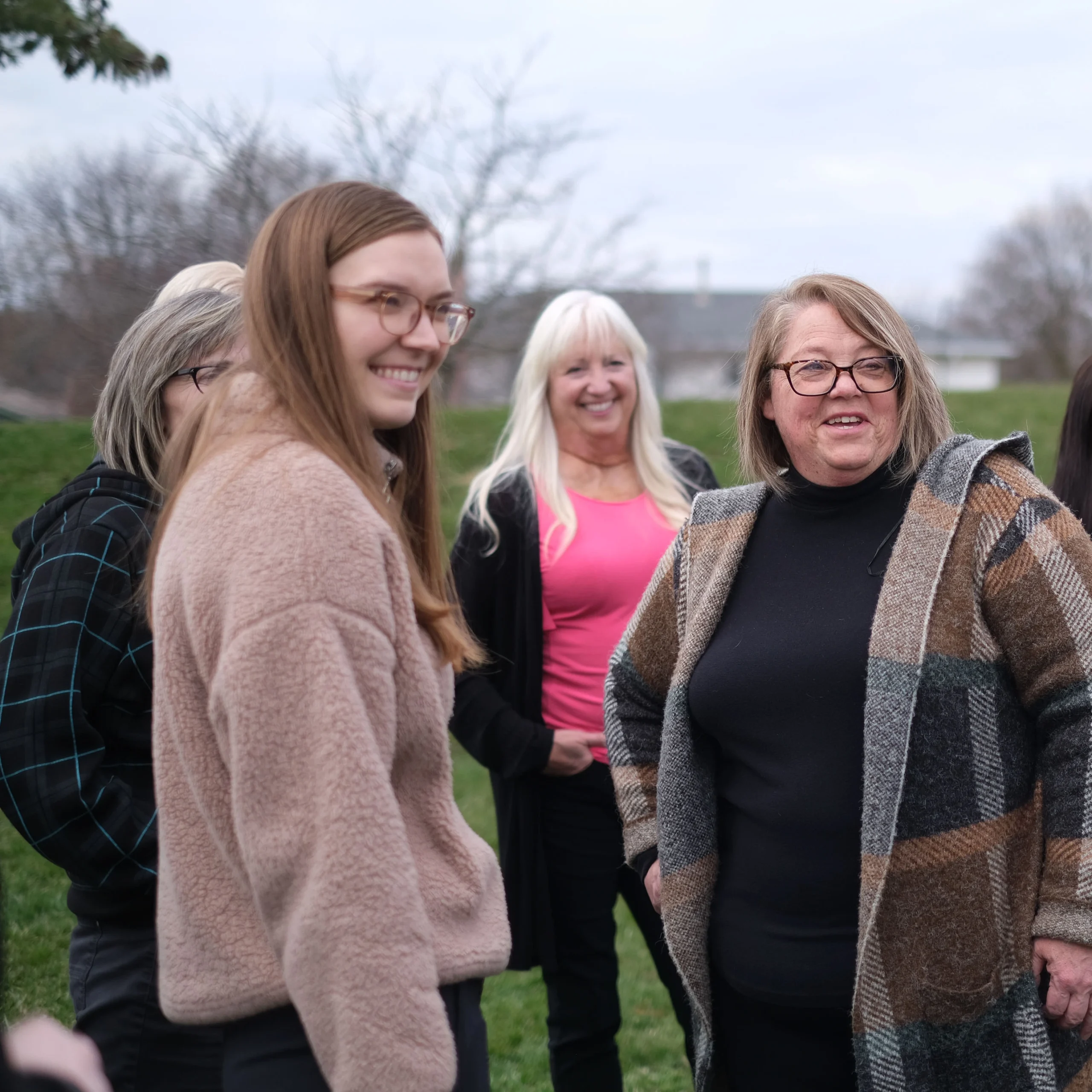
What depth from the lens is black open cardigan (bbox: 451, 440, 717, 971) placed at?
332cm

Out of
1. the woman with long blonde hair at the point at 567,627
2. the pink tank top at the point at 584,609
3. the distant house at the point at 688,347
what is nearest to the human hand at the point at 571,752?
the woman with long blonde hair at the point at 567,627

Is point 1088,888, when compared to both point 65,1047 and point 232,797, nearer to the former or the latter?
point 232,797

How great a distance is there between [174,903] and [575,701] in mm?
1940

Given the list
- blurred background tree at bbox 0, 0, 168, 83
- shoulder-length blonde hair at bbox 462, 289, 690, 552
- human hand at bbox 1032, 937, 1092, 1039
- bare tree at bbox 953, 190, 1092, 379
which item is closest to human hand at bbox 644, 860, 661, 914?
human hand at bbox 1032, 937, 1092, 1039

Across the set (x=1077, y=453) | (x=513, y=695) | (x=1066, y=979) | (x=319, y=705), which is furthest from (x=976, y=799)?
(x=1077, y=453)

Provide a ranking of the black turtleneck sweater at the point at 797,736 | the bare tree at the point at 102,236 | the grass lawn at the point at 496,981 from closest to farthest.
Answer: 1. the black turtleneck sweater at the point at 797,736
2. the grass lawn at the point at 496,981
3. the bare tree at the point at 102,236

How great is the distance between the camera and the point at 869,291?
2.49m

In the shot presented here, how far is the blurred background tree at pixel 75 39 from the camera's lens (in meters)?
6.84

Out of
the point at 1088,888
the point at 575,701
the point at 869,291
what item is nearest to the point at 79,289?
the point at 575,701

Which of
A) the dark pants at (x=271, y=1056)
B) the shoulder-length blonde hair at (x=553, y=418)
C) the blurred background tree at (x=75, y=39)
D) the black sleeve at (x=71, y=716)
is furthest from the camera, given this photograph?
the blurred background tree at (x=75, y=39)

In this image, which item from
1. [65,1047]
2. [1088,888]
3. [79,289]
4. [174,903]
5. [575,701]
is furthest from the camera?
[79,289]

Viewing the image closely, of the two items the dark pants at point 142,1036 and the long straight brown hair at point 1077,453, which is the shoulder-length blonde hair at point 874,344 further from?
the dark pants at point 142,1036

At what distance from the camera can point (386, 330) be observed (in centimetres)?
166

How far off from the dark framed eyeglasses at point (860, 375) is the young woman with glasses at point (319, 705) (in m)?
0.98
